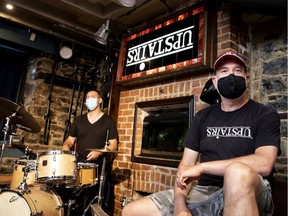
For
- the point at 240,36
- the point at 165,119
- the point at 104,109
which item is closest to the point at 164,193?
the point at 165,119

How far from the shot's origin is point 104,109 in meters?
3.62

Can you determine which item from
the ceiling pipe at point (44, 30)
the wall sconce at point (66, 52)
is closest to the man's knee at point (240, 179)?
the ceiling pipe at point (44, 30)

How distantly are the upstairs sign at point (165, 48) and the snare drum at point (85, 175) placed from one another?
3.76 feet

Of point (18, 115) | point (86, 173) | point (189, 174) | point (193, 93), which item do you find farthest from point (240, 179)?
point (18, 115)

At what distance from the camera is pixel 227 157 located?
1329 mm

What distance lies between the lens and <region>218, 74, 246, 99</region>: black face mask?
4.59ft

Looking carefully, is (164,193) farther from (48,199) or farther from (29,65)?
(29,65)

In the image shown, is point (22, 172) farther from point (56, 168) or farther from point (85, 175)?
point (85, 175)

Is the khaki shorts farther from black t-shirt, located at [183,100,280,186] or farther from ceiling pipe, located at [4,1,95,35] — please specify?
ceiling pipe, located at [4,1,95,35]

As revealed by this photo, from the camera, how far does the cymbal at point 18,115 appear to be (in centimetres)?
244

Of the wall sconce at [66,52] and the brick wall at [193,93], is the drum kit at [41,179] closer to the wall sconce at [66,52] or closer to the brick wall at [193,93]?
the brick wall at [193,93]

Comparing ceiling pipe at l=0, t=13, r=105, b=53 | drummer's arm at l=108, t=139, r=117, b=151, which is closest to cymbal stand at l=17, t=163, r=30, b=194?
drummer's arm at l=108, t=139, r=117, b=151

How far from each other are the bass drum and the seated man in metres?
0.91

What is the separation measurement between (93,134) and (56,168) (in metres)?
0.82
